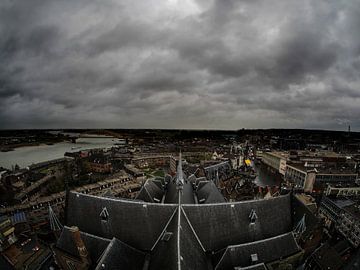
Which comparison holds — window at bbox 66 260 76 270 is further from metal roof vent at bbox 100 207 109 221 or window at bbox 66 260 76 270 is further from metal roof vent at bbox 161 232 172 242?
metal roof vent at bbox 161 232 172 242

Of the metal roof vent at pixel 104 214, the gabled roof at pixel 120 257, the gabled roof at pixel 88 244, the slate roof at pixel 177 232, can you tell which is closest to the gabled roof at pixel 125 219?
the slate roof at pixel 177 232

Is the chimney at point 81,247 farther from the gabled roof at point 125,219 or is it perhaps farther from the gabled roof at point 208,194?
the gabled roof at point 208,194

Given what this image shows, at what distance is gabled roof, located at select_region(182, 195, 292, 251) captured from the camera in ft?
69.1

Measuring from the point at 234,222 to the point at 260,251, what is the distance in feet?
10.8

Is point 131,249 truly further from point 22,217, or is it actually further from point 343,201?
point 343,201

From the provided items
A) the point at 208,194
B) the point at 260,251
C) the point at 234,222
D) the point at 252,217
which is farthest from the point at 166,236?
the point at 208,194

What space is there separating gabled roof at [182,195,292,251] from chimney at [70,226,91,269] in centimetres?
939

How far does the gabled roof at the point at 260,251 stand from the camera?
19.0m

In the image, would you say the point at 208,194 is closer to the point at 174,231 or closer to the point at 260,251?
the point at 260,251

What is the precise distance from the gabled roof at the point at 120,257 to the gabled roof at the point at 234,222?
5694 mm

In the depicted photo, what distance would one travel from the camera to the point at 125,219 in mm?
21875

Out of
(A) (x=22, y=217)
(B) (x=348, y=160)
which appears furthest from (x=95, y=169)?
(B) (x=348, y=160)

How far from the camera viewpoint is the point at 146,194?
33750mm

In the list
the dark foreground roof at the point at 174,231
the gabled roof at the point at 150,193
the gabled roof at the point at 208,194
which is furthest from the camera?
the gabled roof at the point at 150,193
